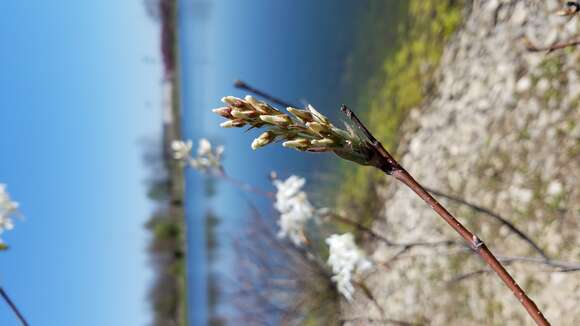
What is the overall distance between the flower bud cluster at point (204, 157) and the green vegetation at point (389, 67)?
2.32m

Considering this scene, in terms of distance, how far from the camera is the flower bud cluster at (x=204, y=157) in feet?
12.8

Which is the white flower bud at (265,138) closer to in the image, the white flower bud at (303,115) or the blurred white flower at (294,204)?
the white flower bud at (303,115)

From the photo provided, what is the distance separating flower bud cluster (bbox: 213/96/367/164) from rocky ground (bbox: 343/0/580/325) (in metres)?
2.92

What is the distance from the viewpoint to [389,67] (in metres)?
6.38

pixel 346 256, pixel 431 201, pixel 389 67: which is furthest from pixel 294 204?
pixel 431 201

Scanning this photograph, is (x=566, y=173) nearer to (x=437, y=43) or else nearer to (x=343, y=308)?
(x=437, y=43)

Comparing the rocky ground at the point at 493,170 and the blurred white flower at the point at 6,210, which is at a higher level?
the rocky ground at the point at 493,170

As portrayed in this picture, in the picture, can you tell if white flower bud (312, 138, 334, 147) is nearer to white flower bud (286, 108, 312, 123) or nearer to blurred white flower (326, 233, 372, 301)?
white flower bud (286, 108, 312, 123)

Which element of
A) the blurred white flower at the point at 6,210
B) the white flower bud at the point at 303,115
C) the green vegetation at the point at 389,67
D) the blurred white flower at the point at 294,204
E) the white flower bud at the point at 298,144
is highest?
the green vegetation at the point at 389,67

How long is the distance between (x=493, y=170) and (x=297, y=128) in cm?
362

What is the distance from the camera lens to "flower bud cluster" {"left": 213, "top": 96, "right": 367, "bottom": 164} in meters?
0.96

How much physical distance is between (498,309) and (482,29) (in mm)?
2237

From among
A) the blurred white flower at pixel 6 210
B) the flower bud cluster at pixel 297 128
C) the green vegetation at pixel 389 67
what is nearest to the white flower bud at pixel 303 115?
the flower bud cluster at pixel 297 128

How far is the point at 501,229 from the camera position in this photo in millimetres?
4070
